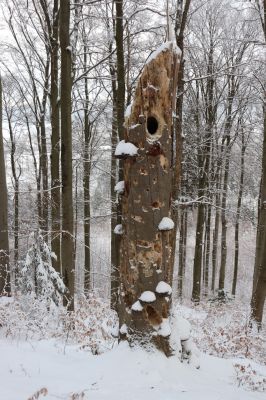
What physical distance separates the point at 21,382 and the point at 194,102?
1339 cm

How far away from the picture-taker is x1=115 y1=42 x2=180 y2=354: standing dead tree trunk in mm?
3422

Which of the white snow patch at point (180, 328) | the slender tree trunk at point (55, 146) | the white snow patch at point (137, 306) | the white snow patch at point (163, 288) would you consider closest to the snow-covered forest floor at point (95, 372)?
the white snow patch at point (180, 328)

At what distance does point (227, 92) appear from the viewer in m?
15.2

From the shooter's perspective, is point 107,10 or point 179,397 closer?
point 179,397

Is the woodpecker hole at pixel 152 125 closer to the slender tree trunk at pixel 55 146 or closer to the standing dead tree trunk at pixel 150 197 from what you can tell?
the standing dead tree trunk at pixel 150 197

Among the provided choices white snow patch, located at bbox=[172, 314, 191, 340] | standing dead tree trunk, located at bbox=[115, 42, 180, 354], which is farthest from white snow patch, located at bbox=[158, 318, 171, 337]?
white snow patch, located at bbox=[172, 314, 191, 340]

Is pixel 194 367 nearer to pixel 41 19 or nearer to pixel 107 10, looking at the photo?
pixel 41 19

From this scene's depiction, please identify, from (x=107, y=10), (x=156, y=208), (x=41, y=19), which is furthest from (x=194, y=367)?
(x=107, y=10)

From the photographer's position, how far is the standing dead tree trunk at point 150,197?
342 centimetres

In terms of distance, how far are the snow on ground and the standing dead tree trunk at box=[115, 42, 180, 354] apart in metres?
0.22

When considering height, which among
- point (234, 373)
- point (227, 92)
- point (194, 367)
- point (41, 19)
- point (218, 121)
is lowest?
point (234, 373)

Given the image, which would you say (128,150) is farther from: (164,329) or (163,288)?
(164,329)

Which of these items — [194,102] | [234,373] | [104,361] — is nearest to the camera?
[104,361]

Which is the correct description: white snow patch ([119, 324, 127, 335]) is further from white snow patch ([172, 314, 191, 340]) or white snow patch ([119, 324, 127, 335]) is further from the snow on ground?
white snow patch ([172, 314, 191, 340])
